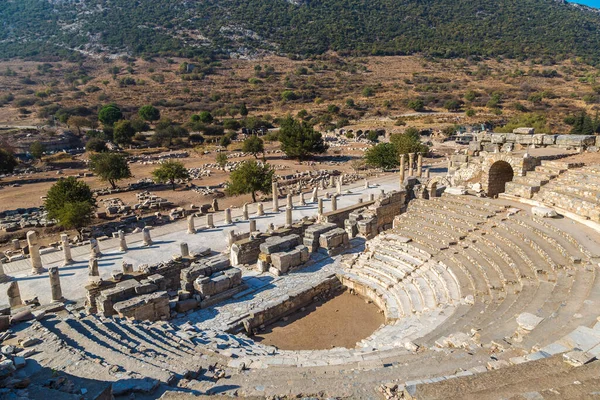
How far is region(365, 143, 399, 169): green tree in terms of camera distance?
4003cm

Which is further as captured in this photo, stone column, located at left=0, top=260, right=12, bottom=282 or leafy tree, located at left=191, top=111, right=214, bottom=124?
leafy tree, located at left=191, top=111, right=214, bottom=124

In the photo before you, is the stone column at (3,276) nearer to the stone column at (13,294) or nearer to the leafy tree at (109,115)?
the stone column at (13,294)

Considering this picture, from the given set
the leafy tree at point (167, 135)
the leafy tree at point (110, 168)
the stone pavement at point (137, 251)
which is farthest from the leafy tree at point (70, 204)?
the leafy tree at point (167, 135)

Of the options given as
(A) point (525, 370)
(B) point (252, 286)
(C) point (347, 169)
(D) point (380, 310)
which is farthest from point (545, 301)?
(C) point (347, 169)

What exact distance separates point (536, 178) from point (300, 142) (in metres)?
32.0

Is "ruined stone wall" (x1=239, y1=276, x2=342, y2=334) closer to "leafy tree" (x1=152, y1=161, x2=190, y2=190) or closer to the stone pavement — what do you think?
the stone pavement

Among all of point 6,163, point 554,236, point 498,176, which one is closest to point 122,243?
point 554,236

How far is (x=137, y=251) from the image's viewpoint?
20.5 m

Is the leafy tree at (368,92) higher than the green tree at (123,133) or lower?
higher

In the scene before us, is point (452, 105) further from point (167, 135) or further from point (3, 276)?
point (3, 276)

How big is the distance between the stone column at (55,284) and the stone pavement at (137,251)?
0.44 metres

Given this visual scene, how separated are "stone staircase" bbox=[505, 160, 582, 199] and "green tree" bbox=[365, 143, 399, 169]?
19.5 m

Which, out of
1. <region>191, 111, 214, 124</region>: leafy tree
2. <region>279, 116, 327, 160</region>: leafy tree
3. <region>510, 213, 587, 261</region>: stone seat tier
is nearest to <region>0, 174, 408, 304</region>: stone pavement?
<region>510, 213, 587, 261</region>: stone seat tier

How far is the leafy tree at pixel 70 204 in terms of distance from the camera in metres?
23.7
